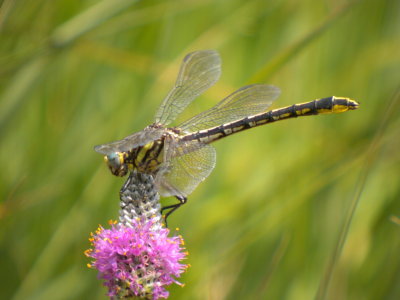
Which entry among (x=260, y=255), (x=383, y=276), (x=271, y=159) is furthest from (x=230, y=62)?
(x=383, y=276)

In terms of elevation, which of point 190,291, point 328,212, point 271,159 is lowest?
point 190,291

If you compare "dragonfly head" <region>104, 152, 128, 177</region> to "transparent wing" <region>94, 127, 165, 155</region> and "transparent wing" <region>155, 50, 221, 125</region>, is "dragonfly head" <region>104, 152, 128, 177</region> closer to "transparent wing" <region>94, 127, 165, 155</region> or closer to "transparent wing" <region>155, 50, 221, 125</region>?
"transparent wing" <region>94, 127, 165, 155</region>

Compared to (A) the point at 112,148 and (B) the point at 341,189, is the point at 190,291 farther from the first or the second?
(B) the point at 341,189

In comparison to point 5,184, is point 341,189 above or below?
above

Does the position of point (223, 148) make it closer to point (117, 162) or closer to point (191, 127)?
point (191, 127)

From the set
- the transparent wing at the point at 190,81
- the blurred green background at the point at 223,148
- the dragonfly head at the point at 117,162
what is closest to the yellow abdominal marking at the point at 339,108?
the blurred green background at the point at 223,148

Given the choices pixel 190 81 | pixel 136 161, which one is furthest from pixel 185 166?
pixel 190 81

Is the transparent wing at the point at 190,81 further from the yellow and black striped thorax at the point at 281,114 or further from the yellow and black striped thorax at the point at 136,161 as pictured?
the yellow and black striped thorax at the point at 136,161

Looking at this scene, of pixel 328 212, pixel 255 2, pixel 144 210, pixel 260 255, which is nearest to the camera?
pixel 144 210
